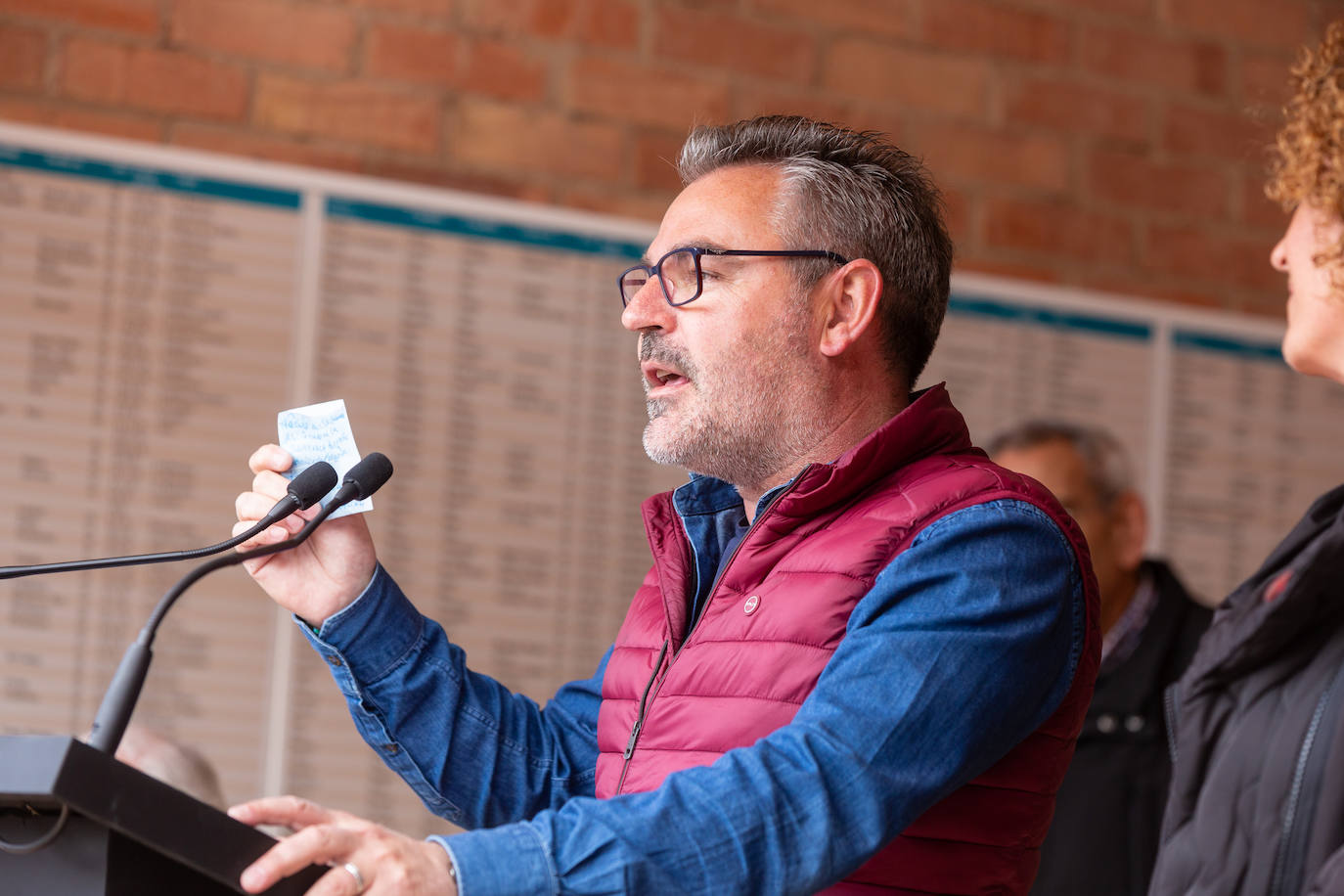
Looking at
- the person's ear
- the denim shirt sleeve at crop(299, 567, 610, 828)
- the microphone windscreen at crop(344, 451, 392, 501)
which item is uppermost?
the microphone windscreen at crop(344, 451, 392, 501)

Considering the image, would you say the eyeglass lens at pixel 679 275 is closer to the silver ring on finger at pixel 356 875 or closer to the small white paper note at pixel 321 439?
the small white paper note at pixel 321 439

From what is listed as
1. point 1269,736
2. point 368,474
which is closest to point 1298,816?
point 1269,736

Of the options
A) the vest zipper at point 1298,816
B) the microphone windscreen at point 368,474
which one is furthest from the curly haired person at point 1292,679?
the microphone windscreen at point 368,474

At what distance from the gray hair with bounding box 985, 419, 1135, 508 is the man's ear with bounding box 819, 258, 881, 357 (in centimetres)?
137

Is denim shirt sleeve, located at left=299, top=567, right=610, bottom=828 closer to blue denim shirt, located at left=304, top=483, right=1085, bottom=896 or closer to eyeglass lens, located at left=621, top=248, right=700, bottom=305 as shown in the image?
blue denim shirt, located at left=304, top=483, right=1085, bottom=896

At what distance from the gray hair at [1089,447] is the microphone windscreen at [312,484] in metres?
1.83

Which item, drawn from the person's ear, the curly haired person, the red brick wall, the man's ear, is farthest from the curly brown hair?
the red brick wall

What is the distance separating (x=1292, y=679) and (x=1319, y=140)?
55cm

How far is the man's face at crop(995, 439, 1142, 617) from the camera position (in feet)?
9.30

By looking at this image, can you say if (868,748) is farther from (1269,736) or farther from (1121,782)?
(1121,782)

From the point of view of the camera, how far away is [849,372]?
1.67m

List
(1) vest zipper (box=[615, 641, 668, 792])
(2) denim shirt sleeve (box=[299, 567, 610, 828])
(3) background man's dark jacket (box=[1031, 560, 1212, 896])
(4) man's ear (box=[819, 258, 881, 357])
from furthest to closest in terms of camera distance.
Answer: (3) background man's dark jacket (box=[1031, 560, 1212, 896]), (4) man's ear (box=[819, 258, 881, 357]), (2) denim shirt sleeve (box=[299, 567, 610, 828]), (1) vest zipper (box=[615, 641, 668, 792])

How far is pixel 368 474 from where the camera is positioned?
1.39m

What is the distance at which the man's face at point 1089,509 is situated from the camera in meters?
2.83
